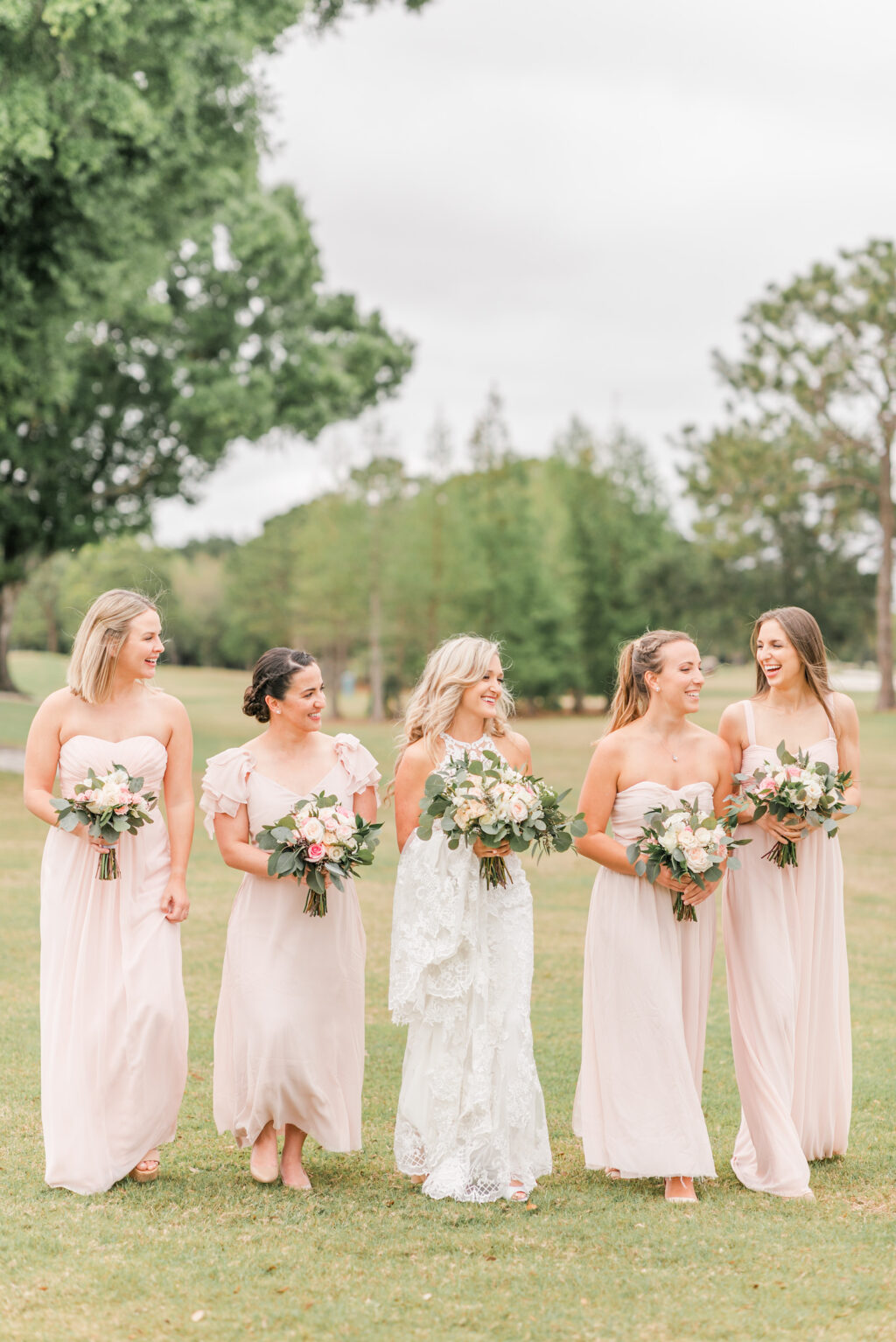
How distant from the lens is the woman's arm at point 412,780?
5902 mm

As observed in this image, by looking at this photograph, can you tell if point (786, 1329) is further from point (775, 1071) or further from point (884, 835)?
point (884, 835)

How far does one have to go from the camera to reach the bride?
5664 mm

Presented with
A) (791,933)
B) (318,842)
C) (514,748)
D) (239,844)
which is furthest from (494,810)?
(791,933)

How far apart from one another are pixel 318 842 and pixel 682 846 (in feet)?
5.17

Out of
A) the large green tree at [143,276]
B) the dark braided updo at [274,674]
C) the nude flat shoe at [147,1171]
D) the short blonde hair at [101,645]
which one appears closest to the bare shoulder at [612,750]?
the dark braided updo at [274,674]

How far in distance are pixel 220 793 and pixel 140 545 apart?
7571 centimetres

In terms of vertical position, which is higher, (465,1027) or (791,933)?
(791,933)

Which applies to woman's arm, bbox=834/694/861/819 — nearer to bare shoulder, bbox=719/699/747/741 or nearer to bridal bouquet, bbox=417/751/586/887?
bare shoulder, bbox=719/699/747/741

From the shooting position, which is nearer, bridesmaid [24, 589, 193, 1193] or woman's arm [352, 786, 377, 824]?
bridesmaid [24, 589, 193, 1193]

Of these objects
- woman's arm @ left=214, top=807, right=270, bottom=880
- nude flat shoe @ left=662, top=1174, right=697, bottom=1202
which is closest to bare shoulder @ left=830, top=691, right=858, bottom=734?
nude flat shoe @ left=662, top=1174, right=697, bottom=1202

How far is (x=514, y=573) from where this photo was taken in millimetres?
57250

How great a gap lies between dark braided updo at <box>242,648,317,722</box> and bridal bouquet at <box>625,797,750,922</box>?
170 centimetres

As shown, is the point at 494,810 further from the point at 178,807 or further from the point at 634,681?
the point at 178,807

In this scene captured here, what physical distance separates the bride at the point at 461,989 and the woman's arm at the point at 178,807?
995 mm
